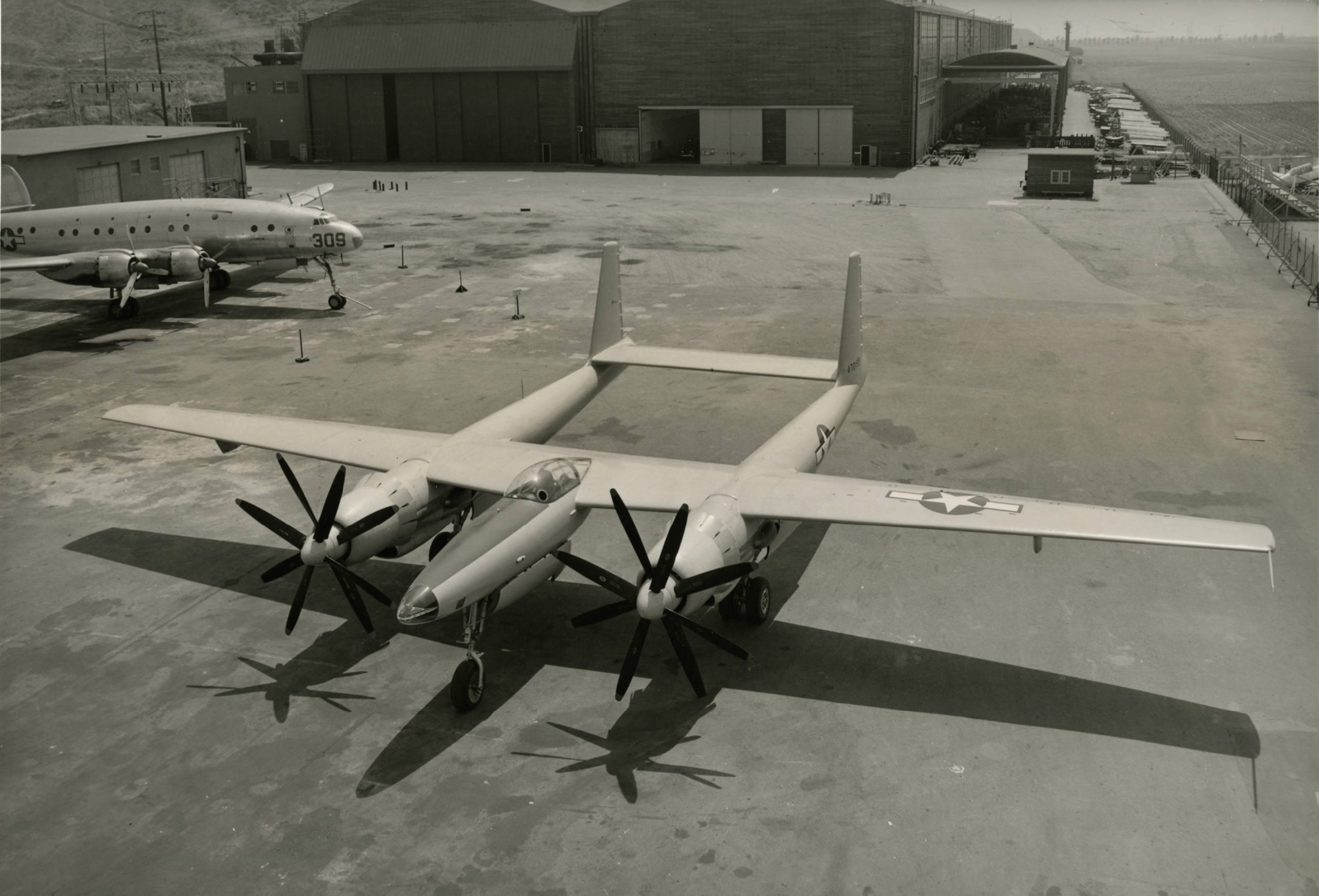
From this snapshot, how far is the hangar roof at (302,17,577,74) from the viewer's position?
92000mm

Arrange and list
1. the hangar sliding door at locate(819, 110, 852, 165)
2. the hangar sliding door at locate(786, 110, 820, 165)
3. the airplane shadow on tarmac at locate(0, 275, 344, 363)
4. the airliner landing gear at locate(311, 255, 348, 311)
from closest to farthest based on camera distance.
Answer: the airplane shadow on tarmac at locate(0, 275, 344, 363) < the airliner landing gear at locate(311, 255, 348, 311) < the hangar sliding door at locate(819, 110, 852, 165) < the hangar sliding door at locate(786, 110, 820, 165)

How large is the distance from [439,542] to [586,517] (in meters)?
3.35

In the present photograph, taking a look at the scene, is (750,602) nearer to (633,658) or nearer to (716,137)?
(633,658)

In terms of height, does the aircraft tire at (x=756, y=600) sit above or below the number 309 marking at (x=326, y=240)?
below

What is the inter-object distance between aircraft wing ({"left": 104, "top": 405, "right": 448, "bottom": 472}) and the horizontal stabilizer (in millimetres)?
5434

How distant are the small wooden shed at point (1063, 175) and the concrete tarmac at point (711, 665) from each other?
3429 cm

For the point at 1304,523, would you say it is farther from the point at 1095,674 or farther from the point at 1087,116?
the point at 1087,116

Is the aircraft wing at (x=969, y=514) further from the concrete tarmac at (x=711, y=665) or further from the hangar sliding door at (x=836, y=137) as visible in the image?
the hangar sliding door at (x=836, y=137)

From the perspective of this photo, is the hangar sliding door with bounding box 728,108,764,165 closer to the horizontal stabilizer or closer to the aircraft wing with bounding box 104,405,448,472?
the horizontal stabilizer

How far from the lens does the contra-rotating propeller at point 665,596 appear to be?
1497 centimetres

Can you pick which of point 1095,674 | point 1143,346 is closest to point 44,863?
point 1095,674

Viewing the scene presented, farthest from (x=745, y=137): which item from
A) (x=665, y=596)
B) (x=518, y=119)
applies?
(x=665, y=596)

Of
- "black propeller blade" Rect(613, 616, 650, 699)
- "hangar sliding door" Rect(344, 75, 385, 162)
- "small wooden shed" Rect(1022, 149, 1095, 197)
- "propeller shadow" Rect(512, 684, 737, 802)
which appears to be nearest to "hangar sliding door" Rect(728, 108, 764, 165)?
"small wooden shed" Rect(1022, 149, 1095, 197)

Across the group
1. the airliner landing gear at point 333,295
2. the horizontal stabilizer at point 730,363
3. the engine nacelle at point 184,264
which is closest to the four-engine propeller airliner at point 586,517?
the horizontal stabilizer at point 730,363
